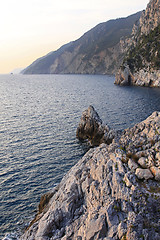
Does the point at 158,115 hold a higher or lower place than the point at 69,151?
higher

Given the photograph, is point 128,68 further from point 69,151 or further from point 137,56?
point 69,151

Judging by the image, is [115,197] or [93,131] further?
[93,131]

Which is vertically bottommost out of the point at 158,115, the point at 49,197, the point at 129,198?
the point at 49,197

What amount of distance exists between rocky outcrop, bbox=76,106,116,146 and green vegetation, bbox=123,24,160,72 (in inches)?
2986

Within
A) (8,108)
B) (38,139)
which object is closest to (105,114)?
(38,139)

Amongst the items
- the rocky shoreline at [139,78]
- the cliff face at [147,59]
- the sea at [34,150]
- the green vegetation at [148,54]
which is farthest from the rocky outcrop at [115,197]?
the green vegetation at [148,54]

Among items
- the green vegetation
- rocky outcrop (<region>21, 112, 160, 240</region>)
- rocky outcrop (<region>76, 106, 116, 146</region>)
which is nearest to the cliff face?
the green vegetation

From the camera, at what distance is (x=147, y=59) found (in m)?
114

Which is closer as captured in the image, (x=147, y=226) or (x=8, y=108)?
(x=147, y=226)

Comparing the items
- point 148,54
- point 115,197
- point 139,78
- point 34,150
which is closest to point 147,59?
point 148,54

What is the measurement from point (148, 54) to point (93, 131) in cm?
9320

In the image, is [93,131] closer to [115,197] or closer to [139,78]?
[115,197]

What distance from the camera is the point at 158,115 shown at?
19.3 m

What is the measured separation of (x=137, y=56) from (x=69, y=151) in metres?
107
